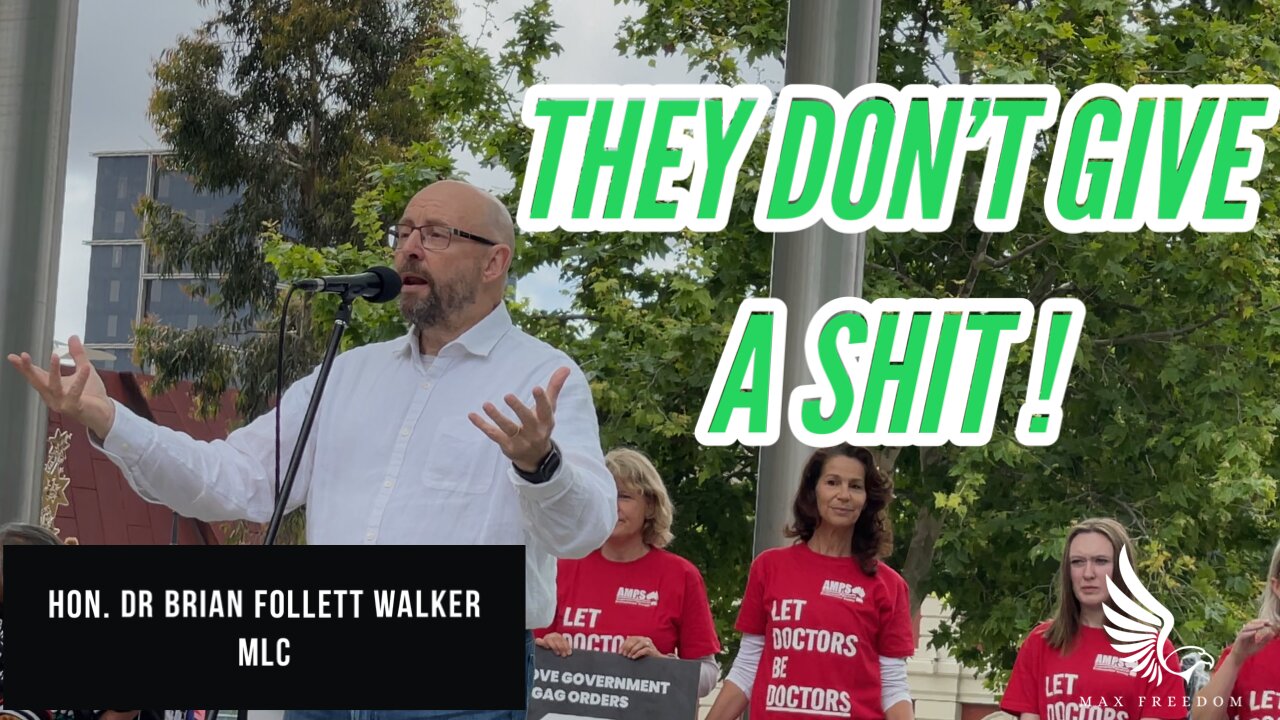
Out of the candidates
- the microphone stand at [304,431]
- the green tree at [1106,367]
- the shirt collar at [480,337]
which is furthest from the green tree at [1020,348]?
the microphone stand at [304,431]

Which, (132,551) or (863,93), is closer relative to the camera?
(132,551)

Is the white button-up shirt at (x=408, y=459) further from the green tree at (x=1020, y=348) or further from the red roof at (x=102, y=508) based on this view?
the red roof at (x=102, y=508)

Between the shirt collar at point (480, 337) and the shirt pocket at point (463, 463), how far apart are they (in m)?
0.17

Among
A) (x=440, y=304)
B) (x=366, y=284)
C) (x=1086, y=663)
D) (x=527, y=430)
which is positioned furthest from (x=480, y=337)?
(x=1086, y=663)

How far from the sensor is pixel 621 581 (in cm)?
517

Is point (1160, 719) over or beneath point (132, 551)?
beneath

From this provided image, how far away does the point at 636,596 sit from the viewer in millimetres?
5148

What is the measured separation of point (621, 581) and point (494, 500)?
2.39 m

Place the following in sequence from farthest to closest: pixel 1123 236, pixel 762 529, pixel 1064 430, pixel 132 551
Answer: pixel 1064 430 < pixel 1123 236 < pixel 762 529 < pixel 132 551

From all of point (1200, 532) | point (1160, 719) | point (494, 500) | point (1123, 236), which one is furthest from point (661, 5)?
point (494, 500)

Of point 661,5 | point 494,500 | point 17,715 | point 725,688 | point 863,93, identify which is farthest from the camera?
point 661,5

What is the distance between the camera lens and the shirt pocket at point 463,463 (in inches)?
112

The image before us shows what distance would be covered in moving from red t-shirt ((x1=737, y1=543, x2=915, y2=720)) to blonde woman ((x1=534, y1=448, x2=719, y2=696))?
314 mm

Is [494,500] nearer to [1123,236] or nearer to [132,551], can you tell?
[132,551]
